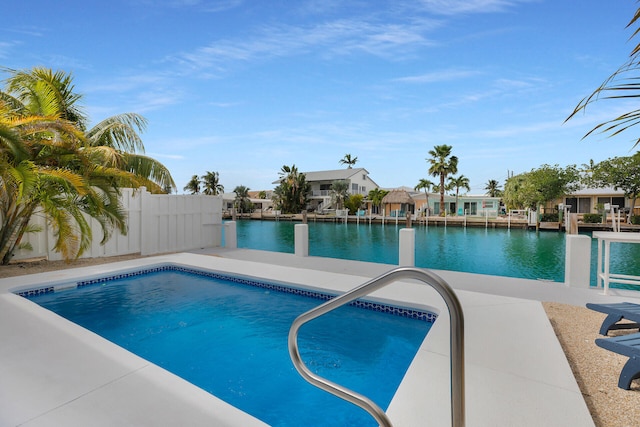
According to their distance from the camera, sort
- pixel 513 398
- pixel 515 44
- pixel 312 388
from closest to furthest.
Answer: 1. pixel 513 398
2. pixel 312 388
3. pixel 515 44

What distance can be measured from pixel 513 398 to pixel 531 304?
3104 millimetres

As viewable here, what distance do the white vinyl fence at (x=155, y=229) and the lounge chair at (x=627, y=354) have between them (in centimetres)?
1091

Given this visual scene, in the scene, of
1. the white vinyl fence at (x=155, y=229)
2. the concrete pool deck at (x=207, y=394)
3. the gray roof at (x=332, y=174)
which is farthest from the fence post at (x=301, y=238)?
the gray roof at (x=332, y=174)

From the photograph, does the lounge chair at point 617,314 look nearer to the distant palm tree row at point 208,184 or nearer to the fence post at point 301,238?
the fence post at point 301,238

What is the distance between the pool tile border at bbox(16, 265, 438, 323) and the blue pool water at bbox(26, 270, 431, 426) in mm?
93

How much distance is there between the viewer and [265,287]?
7230 mm

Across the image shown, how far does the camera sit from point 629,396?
2969 mm

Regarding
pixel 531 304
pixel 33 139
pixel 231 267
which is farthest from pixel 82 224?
pixel 531 304

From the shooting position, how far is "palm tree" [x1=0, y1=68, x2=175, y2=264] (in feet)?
21.5

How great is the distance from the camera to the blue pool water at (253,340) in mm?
3570

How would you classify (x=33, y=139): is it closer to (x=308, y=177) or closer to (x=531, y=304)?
(x=531, y=304)

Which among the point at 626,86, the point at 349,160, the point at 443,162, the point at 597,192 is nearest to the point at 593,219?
the point at 597,192

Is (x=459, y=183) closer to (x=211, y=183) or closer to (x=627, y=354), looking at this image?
(x=211, y=183)

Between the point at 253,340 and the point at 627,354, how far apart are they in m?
4.25
